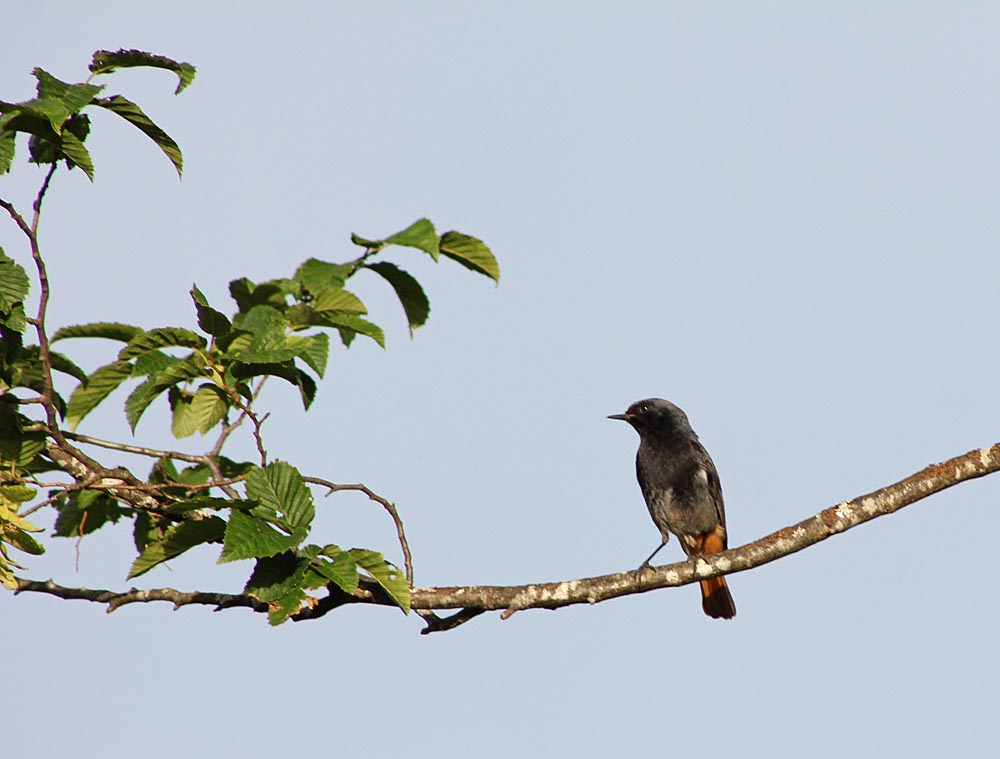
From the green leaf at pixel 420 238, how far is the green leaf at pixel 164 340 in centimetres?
67

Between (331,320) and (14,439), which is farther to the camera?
(14,439)

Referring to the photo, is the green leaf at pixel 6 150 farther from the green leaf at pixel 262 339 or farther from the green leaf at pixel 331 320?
the green leaf at pixel 331 320

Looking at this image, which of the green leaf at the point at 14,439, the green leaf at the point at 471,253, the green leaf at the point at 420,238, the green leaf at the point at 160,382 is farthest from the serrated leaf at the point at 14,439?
the green leaf at the point at 471,253

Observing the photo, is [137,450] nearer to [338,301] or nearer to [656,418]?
[338,301]

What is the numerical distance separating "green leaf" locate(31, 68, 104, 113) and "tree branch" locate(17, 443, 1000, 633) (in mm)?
1654

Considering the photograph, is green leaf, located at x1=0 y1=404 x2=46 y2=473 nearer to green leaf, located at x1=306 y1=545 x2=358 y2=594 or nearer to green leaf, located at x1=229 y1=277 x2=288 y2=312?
green leaf, located at x1=229 y1=277 x2=288 y2=312

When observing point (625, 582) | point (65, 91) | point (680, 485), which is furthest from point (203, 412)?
point (680, 485)

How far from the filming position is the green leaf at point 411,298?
3.44 metres

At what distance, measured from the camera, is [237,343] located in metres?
3.19

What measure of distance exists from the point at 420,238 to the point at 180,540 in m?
1.22

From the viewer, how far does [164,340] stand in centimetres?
321

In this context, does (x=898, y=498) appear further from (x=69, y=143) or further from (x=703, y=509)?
(x=703, y=509)

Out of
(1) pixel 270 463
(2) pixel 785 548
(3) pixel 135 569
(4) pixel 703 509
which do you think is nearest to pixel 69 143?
(1) pixel 270 463

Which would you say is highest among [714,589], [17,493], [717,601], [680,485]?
[680,485]
